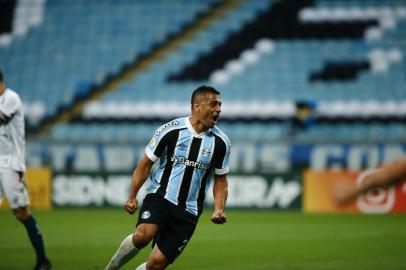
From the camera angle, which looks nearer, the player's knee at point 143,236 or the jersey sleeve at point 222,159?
the player's knee at point 143,236

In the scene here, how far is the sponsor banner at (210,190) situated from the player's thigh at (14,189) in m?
8.92

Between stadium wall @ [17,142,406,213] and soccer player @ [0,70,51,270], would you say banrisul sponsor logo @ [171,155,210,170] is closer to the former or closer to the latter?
soccer player @ [0,70,51,270]

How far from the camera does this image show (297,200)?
59.7 ft

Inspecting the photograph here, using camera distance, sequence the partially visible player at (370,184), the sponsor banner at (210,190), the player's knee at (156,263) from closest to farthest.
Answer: the partially visible player at (370,184) → the player's knee at (156,263) → the sponsor banner at (210,190)

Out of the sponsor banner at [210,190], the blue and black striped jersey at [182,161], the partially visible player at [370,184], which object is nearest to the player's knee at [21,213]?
the blue and black striped jersey at [182,161]

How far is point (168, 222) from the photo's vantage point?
7.05 metres

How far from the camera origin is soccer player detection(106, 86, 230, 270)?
693 cm

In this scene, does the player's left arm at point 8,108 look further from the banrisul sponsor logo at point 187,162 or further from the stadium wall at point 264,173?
the stadium wall at point 264,173

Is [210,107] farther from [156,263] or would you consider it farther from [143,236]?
[156,263]

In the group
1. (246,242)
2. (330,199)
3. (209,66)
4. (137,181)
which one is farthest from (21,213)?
(209,66)

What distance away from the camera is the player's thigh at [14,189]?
866 centimetres

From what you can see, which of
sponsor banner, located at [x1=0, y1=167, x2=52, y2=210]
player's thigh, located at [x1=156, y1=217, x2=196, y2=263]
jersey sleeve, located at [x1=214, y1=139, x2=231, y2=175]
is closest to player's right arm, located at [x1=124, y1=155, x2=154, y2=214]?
player's thigh, located at [x1=156, y1=217, x2=196, y2=263]

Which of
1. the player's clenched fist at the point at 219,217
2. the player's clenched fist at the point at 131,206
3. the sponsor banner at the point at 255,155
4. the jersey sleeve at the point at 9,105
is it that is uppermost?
the jersey sleeve at the point at 9,105

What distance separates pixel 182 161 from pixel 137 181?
0.44 metres
